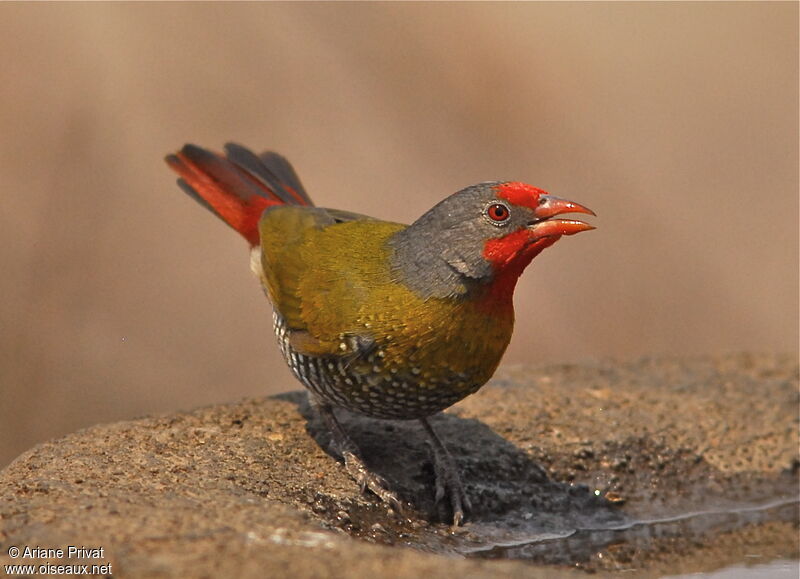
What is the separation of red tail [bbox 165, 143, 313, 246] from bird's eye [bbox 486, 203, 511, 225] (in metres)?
1.57

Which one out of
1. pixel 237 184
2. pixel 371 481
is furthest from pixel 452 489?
pixel 237 184

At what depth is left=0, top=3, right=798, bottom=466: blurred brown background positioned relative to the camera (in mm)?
8195

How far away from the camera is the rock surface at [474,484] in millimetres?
3498

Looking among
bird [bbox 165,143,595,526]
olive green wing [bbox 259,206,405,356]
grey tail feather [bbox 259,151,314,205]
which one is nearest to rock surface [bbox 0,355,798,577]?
bird [bbox 165,143,595,526]

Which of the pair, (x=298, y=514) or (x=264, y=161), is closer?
(x=298, y=514)

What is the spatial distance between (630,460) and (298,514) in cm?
205

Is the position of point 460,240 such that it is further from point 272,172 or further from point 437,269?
point 272,172

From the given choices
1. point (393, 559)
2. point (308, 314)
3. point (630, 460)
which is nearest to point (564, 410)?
point (630, 460)

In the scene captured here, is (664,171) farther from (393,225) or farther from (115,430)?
(115,430)

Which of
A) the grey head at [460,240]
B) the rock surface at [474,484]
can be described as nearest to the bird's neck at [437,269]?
the grey head at [460,240]

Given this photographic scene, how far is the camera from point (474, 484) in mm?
5059

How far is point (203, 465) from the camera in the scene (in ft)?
14.9

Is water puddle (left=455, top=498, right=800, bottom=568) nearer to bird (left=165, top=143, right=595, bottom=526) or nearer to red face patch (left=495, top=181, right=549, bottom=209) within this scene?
bird (left=165, top=143, right=595, bottom=526)

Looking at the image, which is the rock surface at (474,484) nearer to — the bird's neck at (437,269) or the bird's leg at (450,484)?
the bird's leg at (450,484)
